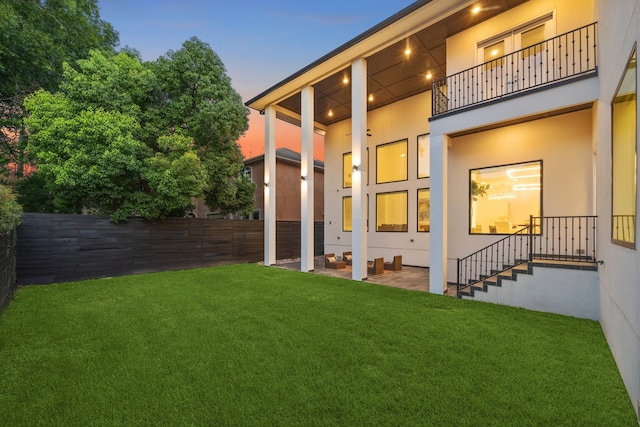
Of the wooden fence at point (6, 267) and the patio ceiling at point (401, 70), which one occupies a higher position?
the patio ceiling at point (401, 70)

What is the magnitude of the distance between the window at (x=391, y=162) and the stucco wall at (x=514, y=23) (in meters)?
3.90

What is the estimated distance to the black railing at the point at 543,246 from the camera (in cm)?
573

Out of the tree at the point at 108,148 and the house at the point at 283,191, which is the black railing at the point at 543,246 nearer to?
the tree at the point at 108,148

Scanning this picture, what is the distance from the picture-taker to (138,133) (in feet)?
28.9

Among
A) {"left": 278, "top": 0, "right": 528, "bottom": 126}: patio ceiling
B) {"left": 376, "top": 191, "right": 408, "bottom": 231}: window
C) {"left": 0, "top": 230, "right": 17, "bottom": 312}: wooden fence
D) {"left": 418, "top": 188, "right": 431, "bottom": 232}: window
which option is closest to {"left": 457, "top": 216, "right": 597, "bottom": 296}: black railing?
{"left": 418, "top": 188, "right": 431, "bottom": 232}: window

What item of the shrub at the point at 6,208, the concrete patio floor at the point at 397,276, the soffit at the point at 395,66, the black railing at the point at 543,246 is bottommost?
the concrete patio floor at the point at 397,276

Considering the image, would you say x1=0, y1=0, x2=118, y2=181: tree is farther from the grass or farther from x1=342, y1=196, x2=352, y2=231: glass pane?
x1=342, y1=196, x2=352, y2=231: glass pane

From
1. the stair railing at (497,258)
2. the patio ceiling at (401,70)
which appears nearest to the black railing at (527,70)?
the patio ceiling at (401,70)

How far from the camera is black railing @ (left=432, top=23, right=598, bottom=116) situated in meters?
5.59

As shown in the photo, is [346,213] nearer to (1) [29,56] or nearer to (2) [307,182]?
(2) [307,182]

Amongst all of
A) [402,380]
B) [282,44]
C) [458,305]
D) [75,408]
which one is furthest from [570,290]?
[282,44]

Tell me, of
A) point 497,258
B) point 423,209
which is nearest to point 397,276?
point 497,258

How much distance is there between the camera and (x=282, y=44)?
55.0ft

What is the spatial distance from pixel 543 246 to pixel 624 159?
153 inches
